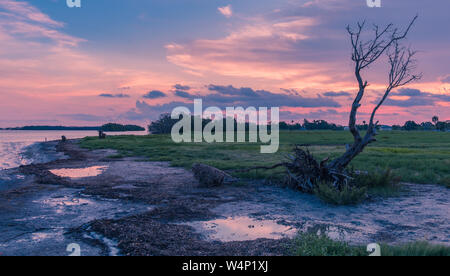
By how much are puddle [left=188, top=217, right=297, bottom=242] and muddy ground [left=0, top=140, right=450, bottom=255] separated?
2 centimetres

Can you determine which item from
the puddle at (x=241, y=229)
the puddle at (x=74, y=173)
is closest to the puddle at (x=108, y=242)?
the puddle at (x=241, y=229)

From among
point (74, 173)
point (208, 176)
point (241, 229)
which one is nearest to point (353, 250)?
point (241, 229)

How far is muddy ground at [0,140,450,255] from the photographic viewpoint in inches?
274

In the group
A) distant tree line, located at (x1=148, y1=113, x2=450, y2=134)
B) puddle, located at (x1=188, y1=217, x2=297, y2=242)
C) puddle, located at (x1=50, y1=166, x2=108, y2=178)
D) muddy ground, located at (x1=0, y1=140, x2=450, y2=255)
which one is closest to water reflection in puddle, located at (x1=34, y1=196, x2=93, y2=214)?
muddy ground, located at (x1=0, y1=140, x2=450, y2=255)

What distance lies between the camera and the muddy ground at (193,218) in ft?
22.9

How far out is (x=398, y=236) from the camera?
7.63 meters

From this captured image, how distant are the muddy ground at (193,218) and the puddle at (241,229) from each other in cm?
2

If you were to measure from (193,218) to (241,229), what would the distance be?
153cm

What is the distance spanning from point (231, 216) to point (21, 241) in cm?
486

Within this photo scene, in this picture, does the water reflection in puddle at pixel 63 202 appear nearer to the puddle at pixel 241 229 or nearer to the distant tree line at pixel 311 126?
the puddle at pixel 241 229
